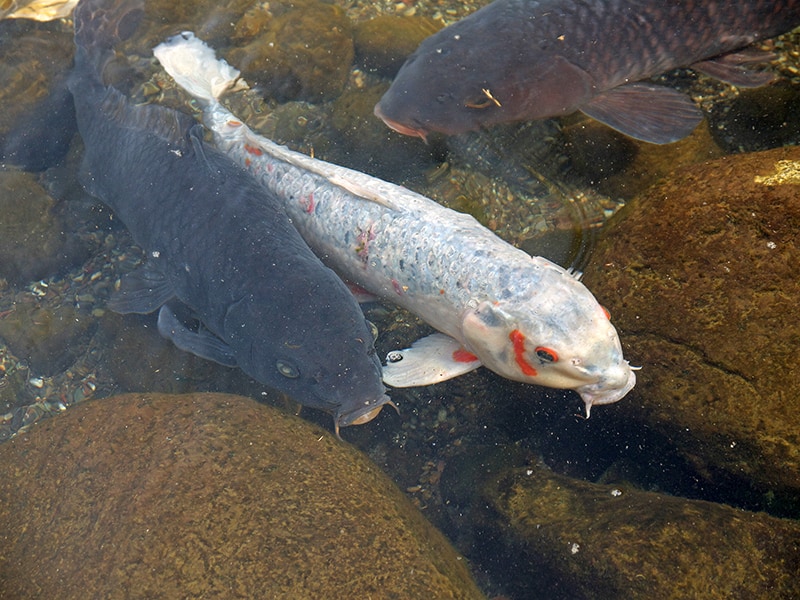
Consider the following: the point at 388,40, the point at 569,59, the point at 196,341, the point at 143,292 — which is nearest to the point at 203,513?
the point at 196,341

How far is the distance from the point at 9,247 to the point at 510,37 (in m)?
4.92

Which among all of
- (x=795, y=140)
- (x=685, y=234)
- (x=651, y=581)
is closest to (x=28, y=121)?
(x=685, y=234)

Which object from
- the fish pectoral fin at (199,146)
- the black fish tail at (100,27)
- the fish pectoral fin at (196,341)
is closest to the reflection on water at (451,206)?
the black fish tail at (100,27)

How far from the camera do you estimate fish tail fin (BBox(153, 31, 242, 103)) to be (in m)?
5.06

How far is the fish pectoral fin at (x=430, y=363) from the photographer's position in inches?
141

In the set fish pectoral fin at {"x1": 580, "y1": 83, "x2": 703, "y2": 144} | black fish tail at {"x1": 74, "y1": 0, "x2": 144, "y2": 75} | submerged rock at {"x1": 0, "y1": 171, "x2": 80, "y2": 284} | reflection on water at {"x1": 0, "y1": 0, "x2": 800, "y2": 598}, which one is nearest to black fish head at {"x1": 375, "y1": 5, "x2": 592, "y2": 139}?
fish pectoral fin at {"x1": 580, "y1": 83, "x2": 703, "y2": 144}

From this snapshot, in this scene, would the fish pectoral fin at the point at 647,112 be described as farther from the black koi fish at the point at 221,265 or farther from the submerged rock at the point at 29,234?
the submerged rock at the point at 29,234

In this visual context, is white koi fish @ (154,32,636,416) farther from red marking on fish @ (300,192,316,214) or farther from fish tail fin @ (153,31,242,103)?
fish tail fin @ (153,31,242,103)

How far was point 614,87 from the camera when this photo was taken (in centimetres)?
443

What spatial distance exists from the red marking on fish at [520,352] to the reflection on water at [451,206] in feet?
2.50

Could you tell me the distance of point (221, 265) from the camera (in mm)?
3855

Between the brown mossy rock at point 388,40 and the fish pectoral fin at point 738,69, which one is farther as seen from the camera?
the brown mossy rock at point 388,40

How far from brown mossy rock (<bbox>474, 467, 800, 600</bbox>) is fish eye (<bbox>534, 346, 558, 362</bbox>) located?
3.67ft

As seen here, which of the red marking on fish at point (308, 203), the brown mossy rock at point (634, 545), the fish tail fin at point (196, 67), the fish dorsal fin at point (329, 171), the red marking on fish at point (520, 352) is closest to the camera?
the brown mossy rock at point (634, 545)
